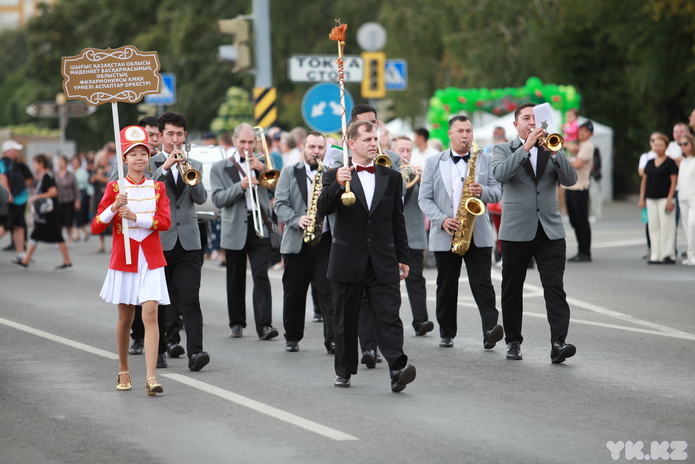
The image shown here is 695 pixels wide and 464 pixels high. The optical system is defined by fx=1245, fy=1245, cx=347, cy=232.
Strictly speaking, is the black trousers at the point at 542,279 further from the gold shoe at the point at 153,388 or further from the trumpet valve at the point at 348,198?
the gold shoe at the point at 153,388

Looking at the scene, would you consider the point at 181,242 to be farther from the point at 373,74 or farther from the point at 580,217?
the point at 373,74

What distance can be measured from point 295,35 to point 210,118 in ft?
26.9

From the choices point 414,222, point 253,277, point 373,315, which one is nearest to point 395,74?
point 414,222

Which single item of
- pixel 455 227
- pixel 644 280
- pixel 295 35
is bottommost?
pixel 644 280

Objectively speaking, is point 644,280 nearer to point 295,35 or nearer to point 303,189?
point 303,189

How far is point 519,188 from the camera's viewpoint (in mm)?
10164

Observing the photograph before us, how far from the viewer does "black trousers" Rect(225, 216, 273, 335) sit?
1173cm

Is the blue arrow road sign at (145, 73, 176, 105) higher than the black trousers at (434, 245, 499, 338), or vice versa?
the blue arrow road sign at (145, 73, 176, 105)

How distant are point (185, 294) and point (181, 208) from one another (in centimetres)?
78

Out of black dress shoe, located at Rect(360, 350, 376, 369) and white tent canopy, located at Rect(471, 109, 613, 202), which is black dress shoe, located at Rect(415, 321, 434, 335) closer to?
black dress shoe, located at Rect(360, 350, 376, 369)

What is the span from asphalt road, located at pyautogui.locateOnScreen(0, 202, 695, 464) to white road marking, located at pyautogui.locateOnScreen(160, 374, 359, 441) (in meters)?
0.01

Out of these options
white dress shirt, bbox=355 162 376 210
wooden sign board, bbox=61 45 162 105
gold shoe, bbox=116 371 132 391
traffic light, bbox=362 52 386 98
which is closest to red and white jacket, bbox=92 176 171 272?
gold shoe, bbox=116 371 132 391

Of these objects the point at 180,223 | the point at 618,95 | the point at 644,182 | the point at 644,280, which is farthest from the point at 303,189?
the point at 618,95

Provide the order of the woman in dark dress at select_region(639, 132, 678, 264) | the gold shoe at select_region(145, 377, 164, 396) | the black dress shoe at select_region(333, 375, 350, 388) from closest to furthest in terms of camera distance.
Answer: the gold shoe at select_region(145, 377, 164, 396)
the black dress shoe at select_region(333, 375, 350, 388)
the woman in dark dress at select_region(639, 132, 678, 264)
